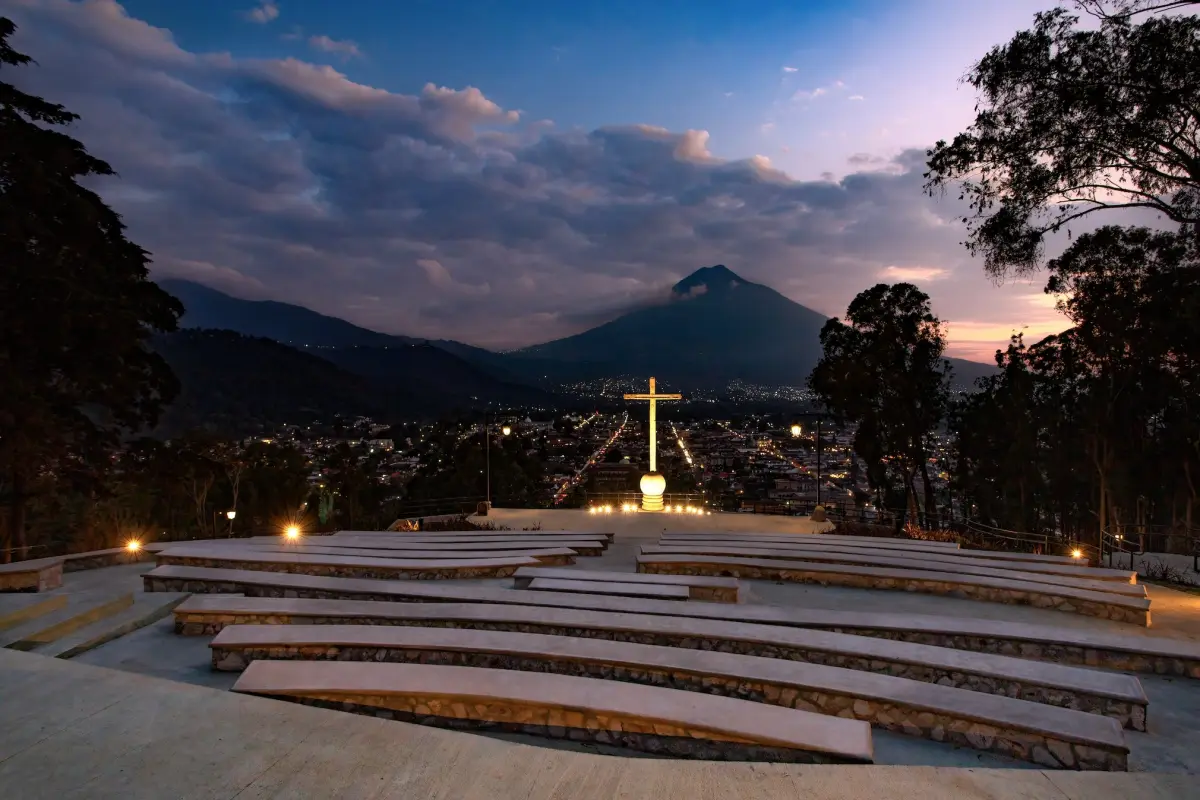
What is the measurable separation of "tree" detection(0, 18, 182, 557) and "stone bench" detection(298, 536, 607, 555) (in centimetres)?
688

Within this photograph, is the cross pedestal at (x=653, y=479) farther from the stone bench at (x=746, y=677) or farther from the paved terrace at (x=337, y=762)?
the paved terrace at (x=337, y=762)

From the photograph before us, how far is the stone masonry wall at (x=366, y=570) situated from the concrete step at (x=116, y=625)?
122cm

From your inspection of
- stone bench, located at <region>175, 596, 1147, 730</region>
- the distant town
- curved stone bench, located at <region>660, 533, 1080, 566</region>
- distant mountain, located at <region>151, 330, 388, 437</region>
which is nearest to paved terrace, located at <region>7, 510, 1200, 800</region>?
stone bench, located at <region>175, 596, 1147, 730</region>

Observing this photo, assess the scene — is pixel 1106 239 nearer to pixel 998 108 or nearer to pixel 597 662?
pixel 998 108

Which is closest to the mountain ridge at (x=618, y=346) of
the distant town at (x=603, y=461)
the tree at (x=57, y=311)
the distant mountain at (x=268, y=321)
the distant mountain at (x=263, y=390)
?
the distant mountain at (x=268, y=321)

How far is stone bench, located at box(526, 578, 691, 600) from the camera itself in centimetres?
887

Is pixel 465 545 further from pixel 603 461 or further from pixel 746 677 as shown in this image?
pixel 603 461

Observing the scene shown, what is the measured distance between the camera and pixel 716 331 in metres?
199

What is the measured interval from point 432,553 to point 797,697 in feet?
27.0

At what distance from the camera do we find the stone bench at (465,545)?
1270cm

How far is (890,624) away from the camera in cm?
752

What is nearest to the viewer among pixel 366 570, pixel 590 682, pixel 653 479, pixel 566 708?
pixel 566 708

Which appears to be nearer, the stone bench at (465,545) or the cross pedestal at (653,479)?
the stone bench at (465,545)

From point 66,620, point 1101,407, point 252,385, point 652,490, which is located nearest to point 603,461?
point 652,490
